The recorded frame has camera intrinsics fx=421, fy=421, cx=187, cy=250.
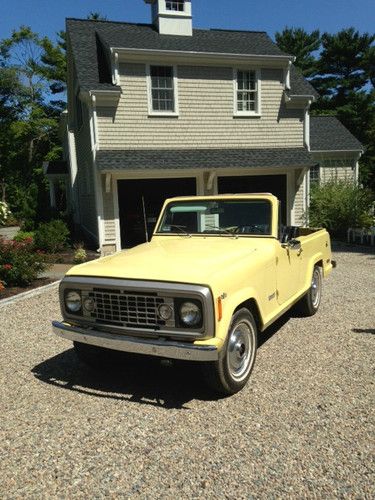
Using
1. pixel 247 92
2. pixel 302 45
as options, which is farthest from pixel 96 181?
pixel 302 45

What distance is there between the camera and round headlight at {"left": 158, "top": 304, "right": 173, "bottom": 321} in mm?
3590

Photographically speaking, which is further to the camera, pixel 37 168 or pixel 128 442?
pixel 37 168

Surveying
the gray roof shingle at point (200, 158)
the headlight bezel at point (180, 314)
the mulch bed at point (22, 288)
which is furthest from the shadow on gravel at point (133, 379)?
the gray roof shingle at point (200, 158)

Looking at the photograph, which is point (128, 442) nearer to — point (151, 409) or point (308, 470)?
point (151, 409)

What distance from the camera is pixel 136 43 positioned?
541 inches

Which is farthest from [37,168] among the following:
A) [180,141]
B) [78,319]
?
[78,319]

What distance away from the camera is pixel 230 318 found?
3.63 m

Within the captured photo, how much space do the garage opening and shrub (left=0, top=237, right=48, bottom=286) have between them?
506cm

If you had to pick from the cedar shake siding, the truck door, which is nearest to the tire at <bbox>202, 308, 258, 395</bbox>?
the truck door

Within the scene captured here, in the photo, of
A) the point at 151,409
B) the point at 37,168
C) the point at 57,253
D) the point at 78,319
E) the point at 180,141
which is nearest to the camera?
the point at 151,409

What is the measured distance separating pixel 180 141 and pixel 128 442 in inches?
471

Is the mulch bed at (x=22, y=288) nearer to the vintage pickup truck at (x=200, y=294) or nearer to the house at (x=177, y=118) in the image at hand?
the house at (x=177, y=118)

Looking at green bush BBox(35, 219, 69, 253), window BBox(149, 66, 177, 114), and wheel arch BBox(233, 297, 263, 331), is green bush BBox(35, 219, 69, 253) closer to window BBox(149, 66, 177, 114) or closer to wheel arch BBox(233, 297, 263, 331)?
window BBox(149, 66, 177, 114)

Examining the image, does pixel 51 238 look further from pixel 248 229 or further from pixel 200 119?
pixel 248 229
